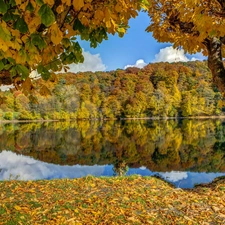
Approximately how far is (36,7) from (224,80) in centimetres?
335

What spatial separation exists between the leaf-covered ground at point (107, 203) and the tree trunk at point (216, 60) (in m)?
2.20

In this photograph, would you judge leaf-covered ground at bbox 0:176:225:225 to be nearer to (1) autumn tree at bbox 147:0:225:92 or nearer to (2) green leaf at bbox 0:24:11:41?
(1) autumn tree at bbox 147:0:225:92

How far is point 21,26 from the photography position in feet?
4.89

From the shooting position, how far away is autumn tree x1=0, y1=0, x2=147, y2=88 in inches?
56.7

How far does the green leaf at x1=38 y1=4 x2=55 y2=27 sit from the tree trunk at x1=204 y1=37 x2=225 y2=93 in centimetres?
341

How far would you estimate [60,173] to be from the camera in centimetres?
1508

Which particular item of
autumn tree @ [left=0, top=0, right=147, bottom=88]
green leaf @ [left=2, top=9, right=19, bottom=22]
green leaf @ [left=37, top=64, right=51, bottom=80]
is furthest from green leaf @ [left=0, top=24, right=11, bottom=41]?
green leaf @ [left=37, top=64, right=51, bottom=80]

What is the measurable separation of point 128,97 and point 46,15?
2772 inches

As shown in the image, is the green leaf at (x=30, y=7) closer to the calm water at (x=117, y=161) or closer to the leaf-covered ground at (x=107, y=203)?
the leaf-covered ground at (x=107, y=203)

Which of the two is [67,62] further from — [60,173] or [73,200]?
[60,173]

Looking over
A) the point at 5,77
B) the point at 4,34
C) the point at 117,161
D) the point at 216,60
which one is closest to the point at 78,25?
the point at 4,34

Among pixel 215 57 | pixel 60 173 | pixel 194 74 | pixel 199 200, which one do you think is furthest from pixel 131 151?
pixel 194 74

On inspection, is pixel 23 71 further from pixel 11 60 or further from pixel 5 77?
pixel 5 77

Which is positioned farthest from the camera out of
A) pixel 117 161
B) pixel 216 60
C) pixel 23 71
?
pixel 117 161
